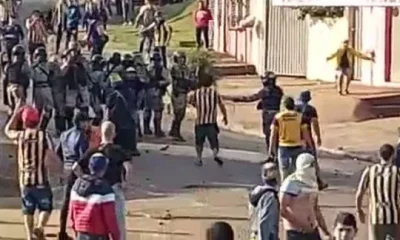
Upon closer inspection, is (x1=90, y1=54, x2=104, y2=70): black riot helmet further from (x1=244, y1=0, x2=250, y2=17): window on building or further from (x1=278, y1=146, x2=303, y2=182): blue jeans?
(x1=244, y1=0, x2=250, y2=17): window on building

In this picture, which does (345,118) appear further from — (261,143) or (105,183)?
(105,183)

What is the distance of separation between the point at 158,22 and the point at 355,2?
19.8m

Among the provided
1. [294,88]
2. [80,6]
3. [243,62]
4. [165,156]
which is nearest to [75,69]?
[165,156]

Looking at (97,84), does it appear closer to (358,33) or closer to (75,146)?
(75,146)

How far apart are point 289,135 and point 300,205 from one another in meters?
5.15

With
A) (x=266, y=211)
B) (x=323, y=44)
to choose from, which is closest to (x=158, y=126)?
(x=323, y=44)

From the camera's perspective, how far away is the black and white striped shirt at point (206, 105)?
20516 millimetres

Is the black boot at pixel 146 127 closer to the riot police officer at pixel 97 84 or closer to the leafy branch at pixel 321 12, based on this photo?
the riot police officer at pixel 97 84

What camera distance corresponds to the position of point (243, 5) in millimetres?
35688

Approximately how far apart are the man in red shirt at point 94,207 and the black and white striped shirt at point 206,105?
8378mm

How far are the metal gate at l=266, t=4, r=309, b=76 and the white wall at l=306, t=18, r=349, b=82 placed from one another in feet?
0.79

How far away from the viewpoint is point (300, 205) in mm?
12273

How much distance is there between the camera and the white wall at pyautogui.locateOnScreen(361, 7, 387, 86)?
30062 mm

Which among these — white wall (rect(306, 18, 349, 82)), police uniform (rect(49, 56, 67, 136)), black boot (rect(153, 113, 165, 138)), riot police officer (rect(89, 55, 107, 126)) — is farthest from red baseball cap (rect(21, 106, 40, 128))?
white wall (rect(306, 18, 349, 82))
